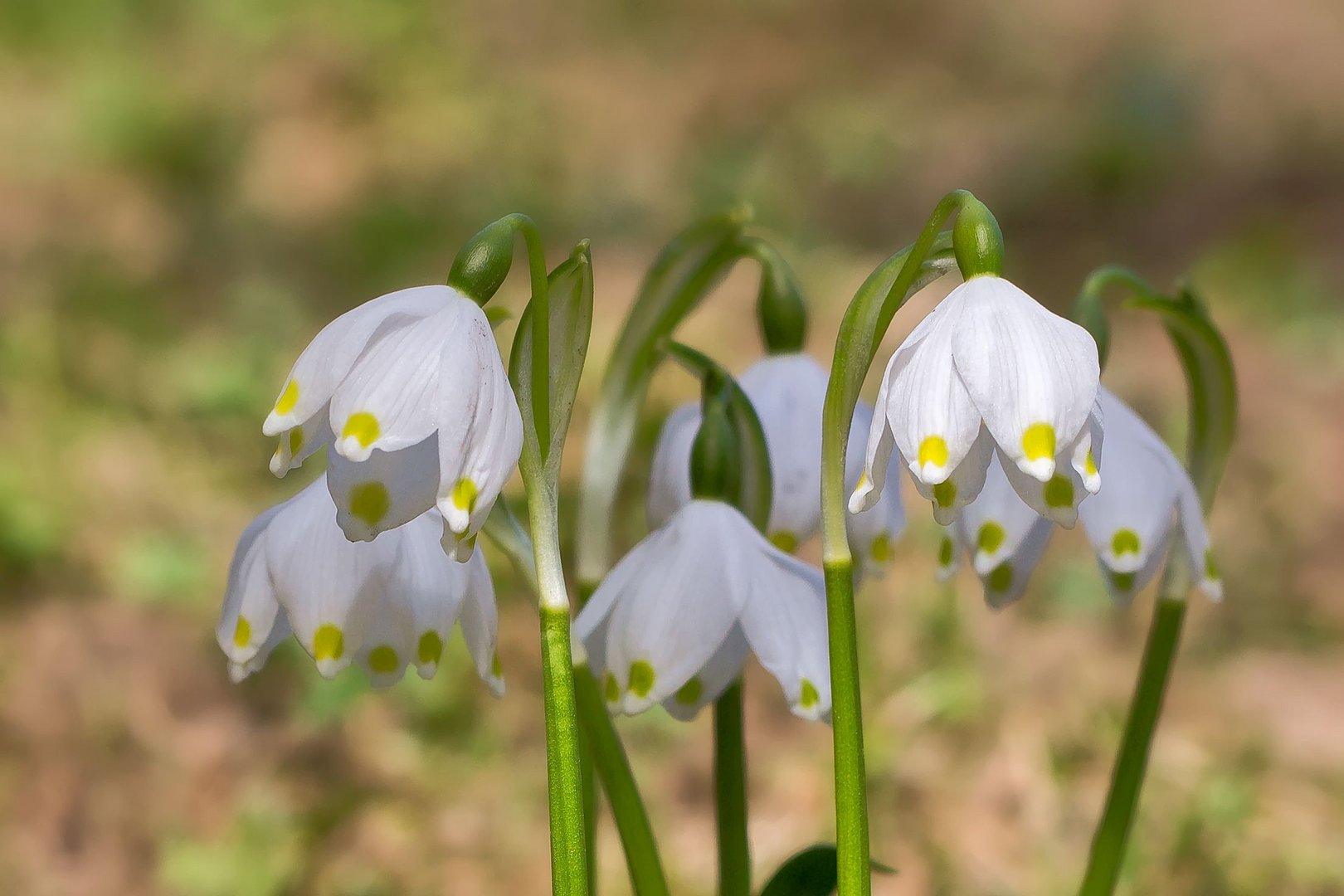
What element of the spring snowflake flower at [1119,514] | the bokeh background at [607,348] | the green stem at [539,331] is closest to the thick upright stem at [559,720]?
the green stem at [539,331]

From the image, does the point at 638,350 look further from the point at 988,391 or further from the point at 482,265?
the point at 988,391

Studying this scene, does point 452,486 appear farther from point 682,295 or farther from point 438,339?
point 682,295

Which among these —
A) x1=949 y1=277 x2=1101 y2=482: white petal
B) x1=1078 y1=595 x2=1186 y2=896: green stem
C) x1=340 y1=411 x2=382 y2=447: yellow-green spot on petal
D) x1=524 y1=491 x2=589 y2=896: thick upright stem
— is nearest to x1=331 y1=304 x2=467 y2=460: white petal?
x1=340 y1=411 x2=382 y2=447: yellow-green spot on petal

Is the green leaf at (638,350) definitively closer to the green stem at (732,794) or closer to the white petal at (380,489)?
the green stem at (732,794)

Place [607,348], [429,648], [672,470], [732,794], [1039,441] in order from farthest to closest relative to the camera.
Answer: [607,348], [672,470], [732,794], [429,648], [1039,441]

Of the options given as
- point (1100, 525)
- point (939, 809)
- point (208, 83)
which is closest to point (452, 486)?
point (1100, 525)

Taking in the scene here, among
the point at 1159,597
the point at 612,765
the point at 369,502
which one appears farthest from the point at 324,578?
the point at 1159,597
